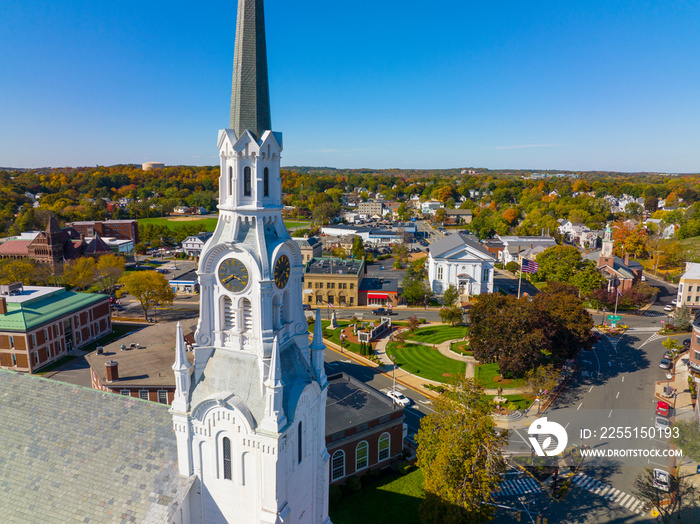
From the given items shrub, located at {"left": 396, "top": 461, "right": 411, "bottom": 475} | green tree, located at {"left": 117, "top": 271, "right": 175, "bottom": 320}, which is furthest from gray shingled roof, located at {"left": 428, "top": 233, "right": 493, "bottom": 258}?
shrub, located at {"left": 396, "top": 461, "right": 411, "bottom": 475}

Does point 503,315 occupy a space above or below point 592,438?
above

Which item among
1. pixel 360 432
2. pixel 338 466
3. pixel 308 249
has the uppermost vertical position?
pixel 308 249

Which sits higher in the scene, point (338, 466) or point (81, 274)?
point (81, 274)

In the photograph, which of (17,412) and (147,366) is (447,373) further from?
(17,412)

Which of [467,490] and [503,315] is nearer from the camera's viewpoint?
[467,490]

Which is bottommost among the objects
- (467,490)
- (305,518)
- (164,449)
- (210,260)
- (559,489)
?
(559,489)

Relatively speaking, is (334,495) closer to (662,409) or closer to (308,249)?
(662,409)

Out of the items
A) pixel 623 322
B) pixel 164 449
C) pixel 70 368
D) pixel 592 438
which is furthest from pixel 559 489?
pixel 70 368

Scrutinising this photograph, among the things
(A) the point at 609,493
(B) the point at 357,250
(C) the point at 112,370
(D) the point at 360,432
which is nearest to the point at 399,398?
(D) the point at 360,432

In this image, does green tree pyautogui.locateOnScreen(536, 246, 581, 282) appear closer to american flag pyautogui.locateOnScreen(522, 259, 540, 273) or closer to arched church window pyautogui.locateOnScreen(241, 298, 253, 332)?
american flag pyautogui.locateOnScreen(522, 259, 540, 273)
